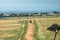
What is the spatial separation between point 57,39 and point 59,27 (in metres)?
5.60

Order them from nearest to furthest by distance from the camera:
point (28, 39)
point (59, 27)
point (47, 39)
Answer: point (59, 27) < point (28, 39) < point (47, 39)

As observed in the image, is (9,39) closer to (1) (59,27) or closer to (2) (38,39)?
(2) (38,39)

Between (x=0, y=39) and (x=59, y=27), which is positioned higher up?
(x=59, y=27)

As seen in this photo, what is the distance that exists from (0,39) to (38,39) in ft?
22.6

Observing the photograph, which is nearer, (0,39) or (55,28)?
(55,28)

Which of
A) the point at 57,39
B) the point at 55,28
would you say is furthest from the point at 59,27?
the point at 57,39

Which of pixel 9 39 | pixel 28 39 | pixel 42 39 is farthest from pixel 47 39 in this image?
pixel 9 39

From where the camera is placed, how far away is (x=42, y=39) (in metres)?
36.4

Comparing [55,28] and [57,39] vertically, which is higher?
[55,28]

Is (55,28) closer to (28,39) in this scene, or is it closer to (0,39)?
(28,39)

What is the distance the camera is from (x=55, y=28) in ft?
101

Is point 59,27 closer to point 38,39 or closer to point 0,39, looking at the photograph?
point 38,39

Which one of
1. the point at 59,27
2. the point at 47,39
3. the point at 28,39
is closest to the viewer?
the point at 59,27

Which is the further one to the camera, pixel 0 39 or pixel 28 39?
pixel 0 39
